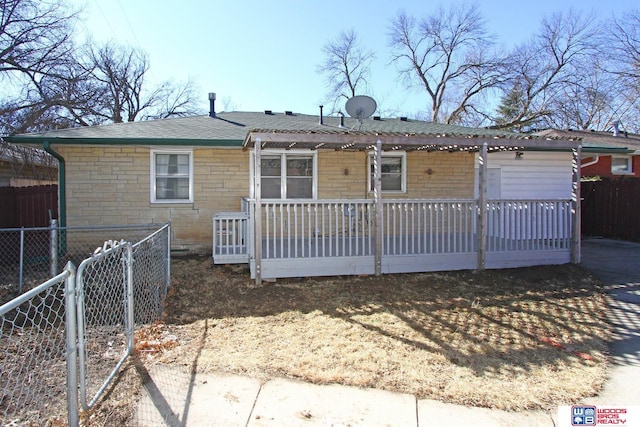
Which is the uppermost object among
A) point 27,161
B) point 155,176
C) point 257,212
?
point 27,161

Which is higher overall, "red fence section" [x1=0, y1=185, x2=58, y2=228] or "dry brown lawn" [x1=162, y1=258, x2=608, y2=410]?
"red fence section" [x1=0, y1=185, x2=58, y2=228]

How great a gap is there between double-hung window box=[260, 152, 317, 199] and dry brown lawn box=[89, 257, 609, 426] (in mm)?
3009

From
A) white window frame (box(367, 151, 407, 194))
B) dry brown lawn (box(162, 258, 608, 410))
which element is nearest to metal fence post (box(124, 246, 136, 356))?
dry brown lawn (box(162, 258, 608, 410))

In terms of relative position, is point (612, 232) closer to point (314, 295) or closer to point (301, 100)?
point (314, 295)

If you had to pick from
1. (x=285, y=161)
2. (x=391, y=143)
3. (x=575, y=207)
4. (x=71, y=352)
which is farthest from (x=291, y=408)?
(x=575, y=207)

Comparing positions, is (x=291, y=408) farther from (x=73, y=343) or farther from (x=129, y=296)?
(x=129, y=296)

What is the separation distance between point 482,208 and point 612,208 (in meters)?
8.55

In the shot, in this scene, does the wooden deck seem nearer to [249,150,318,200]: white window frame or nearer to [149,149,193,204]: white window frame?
[149,149,193,204]: white window frame

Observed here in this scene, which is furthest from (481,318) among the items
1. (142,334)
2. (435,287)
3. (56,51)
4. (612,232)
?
(56,51)

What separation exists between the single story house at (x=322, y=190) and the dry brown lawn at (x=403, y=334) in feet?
2.19

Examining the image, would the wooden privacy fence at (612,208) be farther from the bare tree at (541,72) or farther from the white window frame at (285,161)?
the bare tree at (541,72)

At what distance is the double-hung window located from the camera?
31.1 feet

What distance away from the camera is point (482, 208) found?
24.2 feet

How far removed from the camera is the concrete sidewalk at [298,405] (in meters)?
2.78
